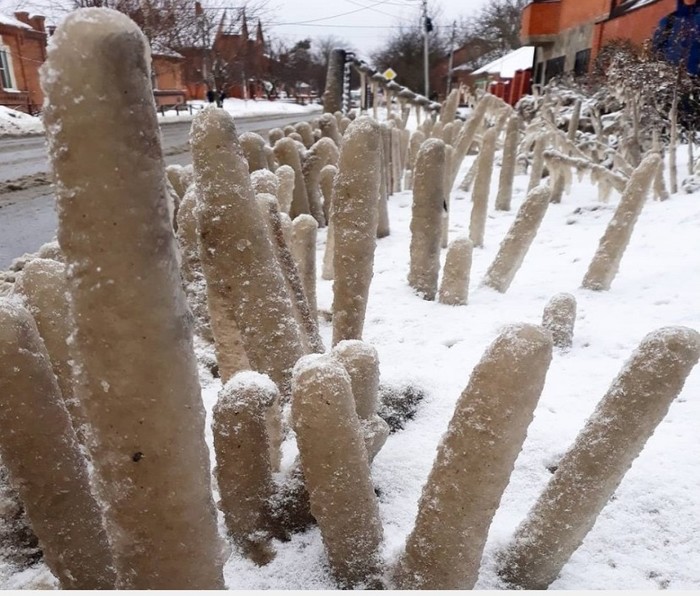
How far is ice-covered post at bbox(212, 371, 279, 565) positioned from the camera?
0.89m

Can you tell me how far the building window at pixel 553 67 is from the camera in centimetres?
1406

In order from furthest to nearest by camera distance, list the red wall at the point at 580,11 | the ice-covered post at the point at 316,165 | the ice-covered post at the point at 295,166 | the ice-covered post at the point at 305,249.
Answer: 1. the red wall at the point at 580,11
2. the ice-covered post at the point at 316,165
3. the ice-covered post at the point at 295,166
4. the ice-covered post at the point at 305,249

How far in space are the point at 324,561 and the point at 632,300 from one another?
1910mm

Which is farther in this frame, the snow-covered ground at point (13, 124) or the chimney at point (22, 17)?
the chimney at point (22, 17)

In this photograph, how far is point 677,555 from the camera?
1.07 meters

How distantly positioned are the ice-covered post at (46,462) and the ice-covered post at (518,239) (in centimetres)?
202

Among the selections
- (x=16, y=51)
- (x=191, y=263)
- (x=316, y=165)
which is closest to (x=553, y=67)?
(x=16, y=51)

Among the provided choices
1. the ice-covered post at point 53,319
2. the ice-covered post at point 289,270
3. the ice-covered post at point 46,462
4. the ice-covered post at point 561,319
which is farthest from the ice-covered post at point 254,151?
the ice-covered post at point 46,462

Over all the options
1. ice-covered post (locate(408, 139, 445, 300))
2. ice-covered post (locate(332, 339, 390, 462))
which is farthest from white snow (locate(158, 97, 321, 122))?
ice-covered post (locate(332, 339, 390, 462))

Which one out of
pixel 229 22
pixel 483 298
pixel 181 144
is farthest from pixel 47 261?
pixel 229 22

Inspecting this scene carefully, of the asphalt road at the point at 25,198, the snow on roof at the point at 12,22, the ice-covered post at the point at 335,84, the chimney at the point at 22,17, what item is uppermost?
the chimney at the point at 22,17

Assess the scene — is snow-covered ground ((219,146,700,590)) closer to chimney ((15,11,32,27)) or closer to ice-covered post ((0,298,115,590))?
ice-covered post ((0,298,115,590))

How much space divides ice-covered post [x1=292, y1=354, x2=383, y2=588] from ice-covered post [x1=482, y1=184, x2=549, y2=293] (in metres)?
1.79

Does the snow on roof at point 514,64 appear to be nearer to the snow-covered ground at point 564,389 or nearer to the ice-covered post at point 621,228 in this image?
the snow-covered ground at point 564,389
